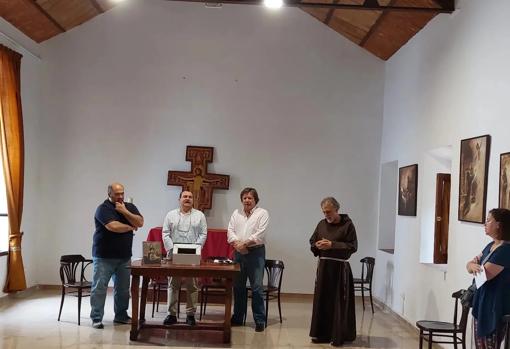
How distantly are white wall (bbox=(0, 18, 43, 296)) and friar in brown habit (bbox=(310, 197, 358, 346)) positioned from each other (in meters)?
4.19

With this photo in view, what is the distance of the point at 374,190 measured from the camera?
8672 millimetres

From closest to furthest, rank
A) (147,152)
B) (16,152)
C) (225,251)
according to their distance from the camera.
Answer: (16,152) < (225,251) < (147,152)

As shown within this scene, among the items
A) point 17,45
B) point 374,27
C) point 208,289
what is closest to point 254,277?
point 208,289

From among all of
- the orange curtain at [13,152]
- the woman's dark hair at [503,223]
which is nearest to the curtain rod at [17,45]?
the orange curtain at [13,152]

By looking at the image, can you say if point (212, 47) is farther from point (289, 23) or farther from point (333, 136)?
point (333, 136)

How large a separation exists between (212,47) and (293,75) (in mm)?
1250

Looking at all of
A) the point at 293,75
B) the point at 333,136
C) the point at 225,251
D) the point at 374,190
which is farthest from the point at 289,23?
the point at 225,251

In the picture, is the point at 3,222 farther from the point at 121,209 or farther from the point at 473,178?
the point at 473,178

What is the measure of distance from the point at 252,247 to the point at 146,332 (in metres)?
1.38

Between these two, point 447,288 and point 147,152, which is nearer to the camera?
point 447,288

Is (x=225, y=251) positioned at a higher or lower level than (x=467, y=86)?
lower

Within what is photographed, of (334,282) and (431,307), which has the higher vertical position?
(334,282)

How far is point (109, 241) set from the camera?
20.1ft

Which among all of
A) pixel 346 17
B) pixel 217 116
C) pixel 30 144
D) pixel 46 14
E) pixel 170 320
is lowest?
pixel 170 320
